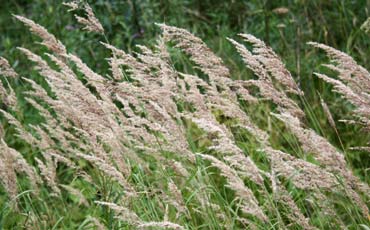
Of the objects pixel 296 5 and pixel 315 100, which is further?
pixel 296 5

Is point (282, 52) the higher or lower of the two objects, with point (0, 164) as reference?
lower

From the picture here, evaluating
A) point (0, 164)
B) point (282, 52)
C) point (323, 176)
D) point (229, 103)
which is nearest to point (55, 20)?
point (282, 52)

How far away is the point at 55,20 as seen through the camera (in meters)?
5.44

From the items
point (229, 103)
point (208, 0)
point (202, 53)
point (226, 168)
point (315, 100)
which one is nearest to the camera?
point (226, 168)

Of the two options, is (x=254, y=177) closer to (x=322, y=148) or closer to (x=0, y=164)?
(x=322, y=148)

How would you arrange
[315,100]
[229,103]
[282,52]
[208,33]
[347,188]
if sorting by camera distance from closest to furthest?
[347,188]
[229,103]
[315,100]
[282,52]
[208,33]

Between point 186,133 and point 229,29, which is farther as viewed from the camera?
point 229,29

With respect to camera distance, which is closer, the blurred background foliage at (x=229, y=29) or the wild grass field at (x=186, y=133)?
the wild grass field at (x=186, y=133)

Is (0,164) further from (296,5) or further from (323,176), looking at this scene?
(296,5)

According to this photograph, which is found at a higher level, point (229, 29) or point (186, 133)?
point (186, 133)

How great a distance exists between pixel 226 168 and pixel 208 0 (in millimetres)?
4442

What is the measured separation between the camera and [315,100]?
15.2 ft

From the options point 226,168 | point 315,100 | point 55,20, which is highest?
point 226,168

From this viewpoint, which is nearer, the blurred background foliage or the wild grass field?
the wild grass field
